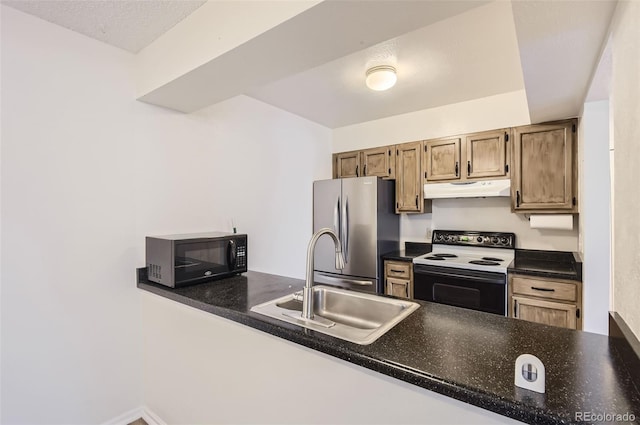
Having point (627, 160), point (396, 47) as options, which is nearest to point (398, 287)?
point (396, 47)

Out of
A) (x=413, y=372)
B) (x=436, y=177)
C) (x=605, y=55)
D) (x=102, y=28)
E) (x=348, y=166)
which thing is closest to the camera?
(x=413, y=372)

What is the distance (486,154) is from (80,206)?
10.5 feet

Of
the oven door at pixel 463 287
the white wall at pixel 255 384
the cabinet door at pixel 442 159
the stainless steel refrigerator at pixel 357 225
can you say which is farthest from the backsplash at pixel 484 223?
the white wall at pixel 255 384

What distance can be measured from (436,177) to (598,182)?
1261mm

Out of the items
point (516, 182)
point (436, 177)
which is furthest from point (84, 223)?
point (516, 182)

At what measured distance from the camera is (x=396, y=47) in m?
1.91

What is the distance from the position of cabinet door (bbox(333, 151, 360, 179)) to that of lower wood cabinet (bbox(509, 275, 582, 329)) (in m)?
1.96

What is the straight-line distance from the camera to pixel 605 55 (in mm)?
1385

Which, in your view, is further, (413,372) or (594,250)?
(594,250)

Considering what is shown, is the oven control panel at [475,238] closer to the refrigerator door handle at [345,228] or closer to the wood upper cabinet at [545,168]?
the wood upper cabinet at [545,168]

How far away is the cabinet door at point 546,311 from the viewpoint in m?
2.25

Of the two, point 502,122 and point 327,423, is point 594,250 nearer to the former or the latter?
point 502,122

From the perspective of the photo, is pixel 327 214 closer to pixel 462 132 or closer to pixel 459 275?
pixel 459 275

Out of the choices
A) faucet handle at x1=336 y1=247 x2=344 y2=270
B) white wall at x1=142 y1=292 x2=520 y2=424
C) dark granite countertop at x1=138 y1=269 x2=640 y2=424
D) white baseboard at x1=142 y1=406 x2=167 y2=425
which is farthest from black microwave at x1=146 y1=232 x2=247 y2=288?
faucet handle at x1=336 y1=247 x2=344 y2=270
